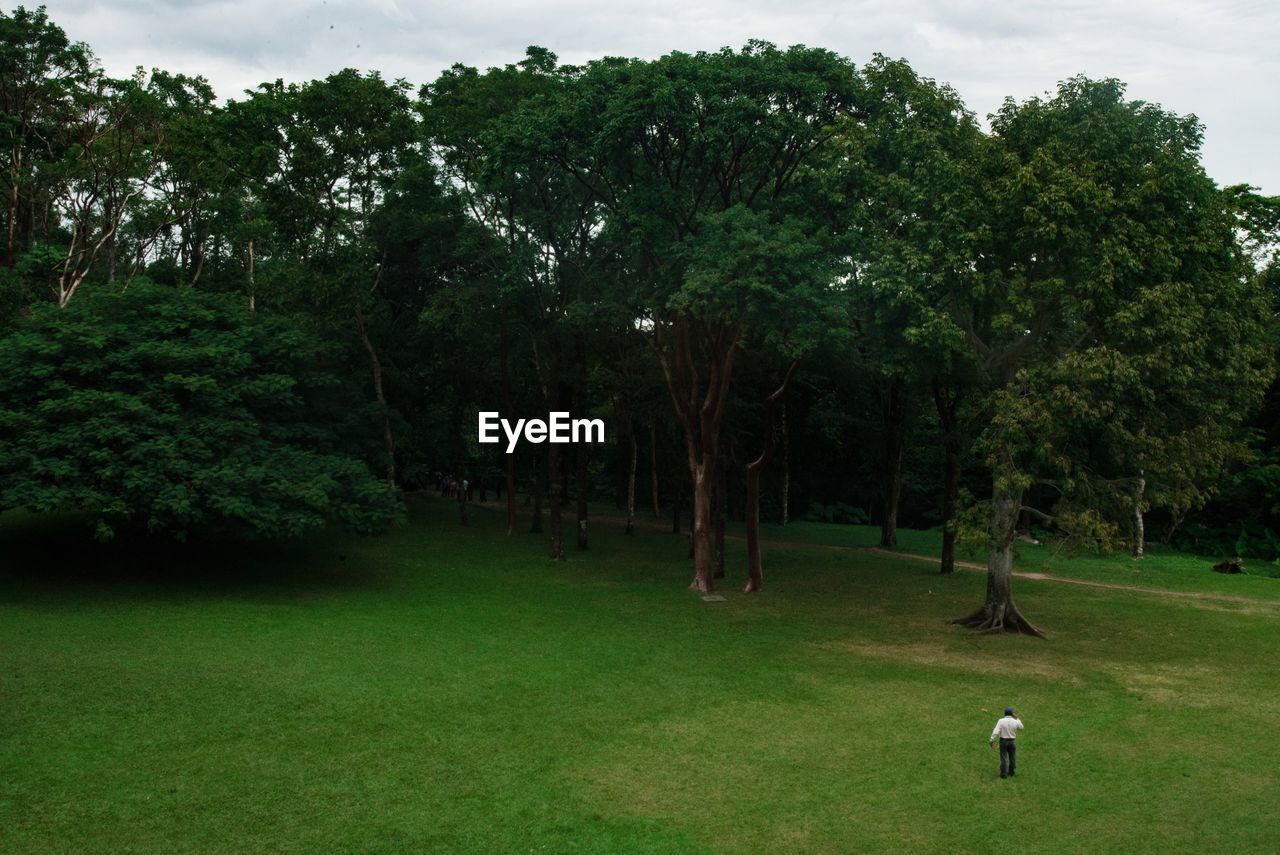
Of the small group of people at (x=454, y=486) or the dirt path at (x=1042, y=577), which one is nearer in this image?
the dirt path at (x=1042, y=577)

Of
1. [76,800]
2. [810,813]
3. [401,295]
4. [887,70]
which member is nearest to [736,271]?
[887,70]

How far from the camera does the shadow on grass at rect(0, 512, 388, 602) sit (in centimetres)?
2534

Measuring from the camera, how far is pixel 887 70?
82.2 ft

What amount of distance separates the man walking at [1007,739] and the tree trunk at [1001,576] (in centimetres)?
930

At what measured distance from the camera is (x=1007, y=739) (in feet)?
46.1

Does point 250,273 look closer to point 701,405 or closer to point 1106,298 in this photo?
point 701,405

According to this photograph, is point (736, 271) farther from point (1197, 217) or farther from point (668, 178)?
point (1197, 217)

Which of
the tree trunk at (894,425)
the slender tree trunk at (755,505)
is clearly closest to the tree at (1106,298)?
the slender tree trunk at (755,505)

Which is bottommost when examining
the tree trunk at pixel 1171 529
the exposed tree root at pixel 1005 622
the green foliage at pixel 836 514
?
the exposed tree root at pixel 1005 622

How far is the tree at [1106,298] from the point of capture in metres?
21.4

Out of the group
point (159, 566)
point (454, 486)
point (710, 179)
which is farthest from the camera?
point (454, 486)

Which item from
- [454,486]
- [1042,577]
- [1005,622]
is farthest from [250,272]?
[1042,577]

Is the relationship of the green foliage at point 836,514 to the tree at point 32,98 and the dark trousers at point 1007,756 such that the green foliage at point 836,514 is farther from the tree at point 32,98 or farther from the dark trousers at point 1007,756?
the dark trousers at point 1007,756

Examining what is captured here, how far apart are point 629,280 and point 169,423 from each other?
12897 mm
